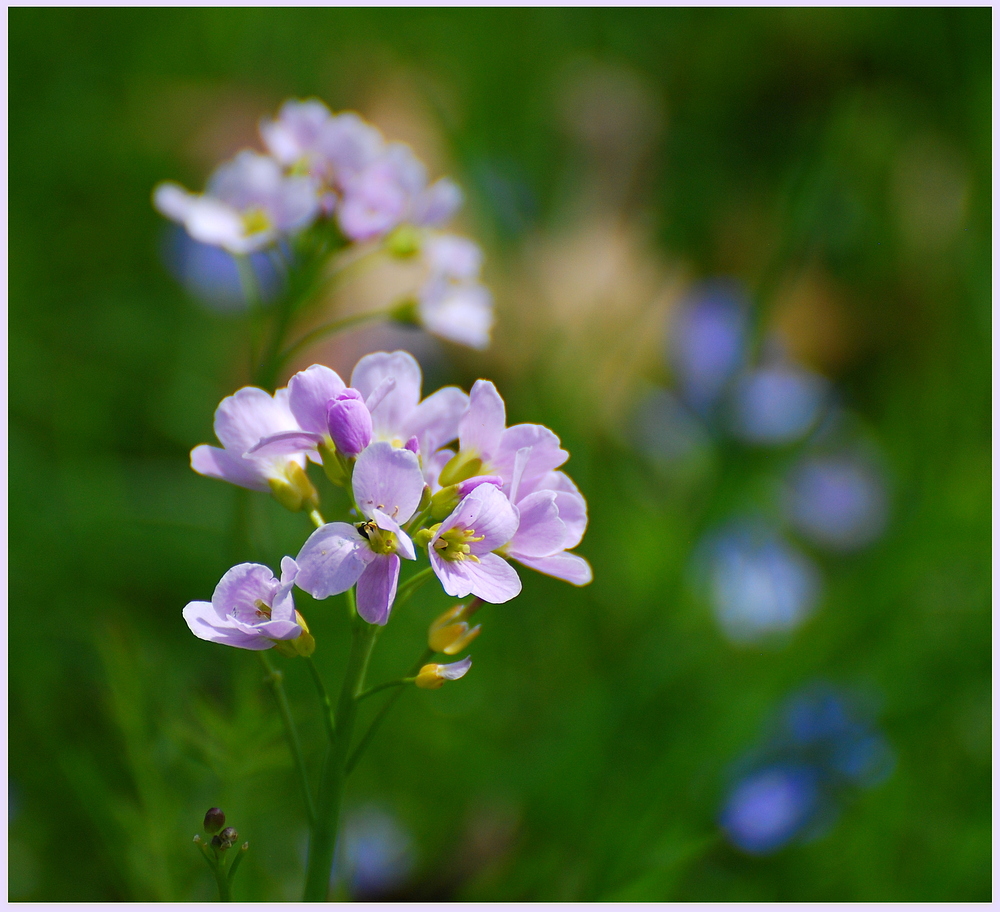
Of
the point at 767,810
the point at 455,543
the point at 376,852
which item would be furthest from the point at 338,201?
the point at 767,810

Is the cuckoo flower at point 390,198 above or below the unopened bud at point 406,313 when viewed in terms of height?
above

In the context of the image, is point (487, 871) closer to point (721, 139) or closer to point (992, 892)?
point (992, 892)

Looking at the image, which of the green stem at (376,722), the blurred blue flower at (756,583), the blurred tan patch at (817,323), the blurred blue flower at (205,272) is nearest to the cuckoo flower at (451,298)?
the green stem at (376,722)

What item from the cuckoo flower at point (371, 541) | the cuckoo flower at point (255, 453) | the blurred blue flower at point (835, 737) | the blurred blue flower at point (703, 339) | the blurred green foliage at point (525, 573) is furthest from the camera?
the blurred blue flower at point (703, 339)

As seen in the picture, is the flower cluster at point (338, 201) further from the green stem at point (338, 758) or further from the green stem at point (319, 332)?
the green stem at point (338, 758)

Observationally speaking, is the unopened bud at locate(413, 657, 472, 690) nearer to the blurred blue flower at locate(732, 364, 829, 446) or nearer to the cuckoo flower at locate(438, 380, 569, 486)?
the cuckoo flower at locate(438, 380, 569, 486)

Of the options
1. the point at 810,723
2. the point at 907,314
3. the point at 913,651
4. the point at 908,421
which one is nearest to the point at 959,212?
the point at 907,314
